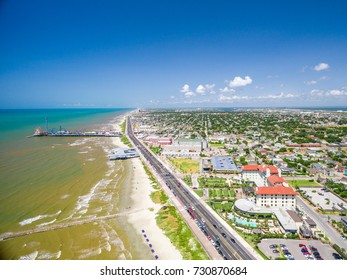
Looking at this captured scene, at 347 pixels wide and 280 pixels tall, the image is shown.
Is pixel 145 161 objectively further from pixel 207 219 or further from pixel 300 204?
pixel 300 204

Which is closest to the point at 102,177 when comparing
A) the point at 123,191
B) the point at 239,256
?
the point at 123,191

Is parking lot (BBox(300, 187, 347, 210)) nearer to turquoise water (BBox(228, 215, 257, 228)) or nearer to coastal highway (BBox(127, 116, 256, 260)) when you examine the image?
turquoise water (BBox(228, 215, 257, 228))

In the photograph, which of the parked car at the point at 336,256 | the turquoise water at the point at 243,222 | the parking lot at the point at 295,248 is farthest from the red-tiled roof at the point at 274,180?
the parked car at the point at 336,256

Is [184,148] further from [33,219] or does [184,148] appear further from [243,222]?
[33,219]

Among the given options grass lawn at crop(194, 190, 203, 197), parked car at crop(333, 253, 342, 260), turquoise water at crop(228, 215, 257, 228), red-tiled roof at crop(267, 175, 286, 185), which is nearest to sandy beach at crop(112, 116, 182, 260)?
grass lawn at crop(194, 190, 203, 197)

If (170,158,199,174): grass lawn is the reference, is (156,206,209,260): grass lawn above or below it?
below

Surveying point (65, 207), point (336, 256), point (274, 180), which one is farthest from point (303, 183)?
point (65, 207)
